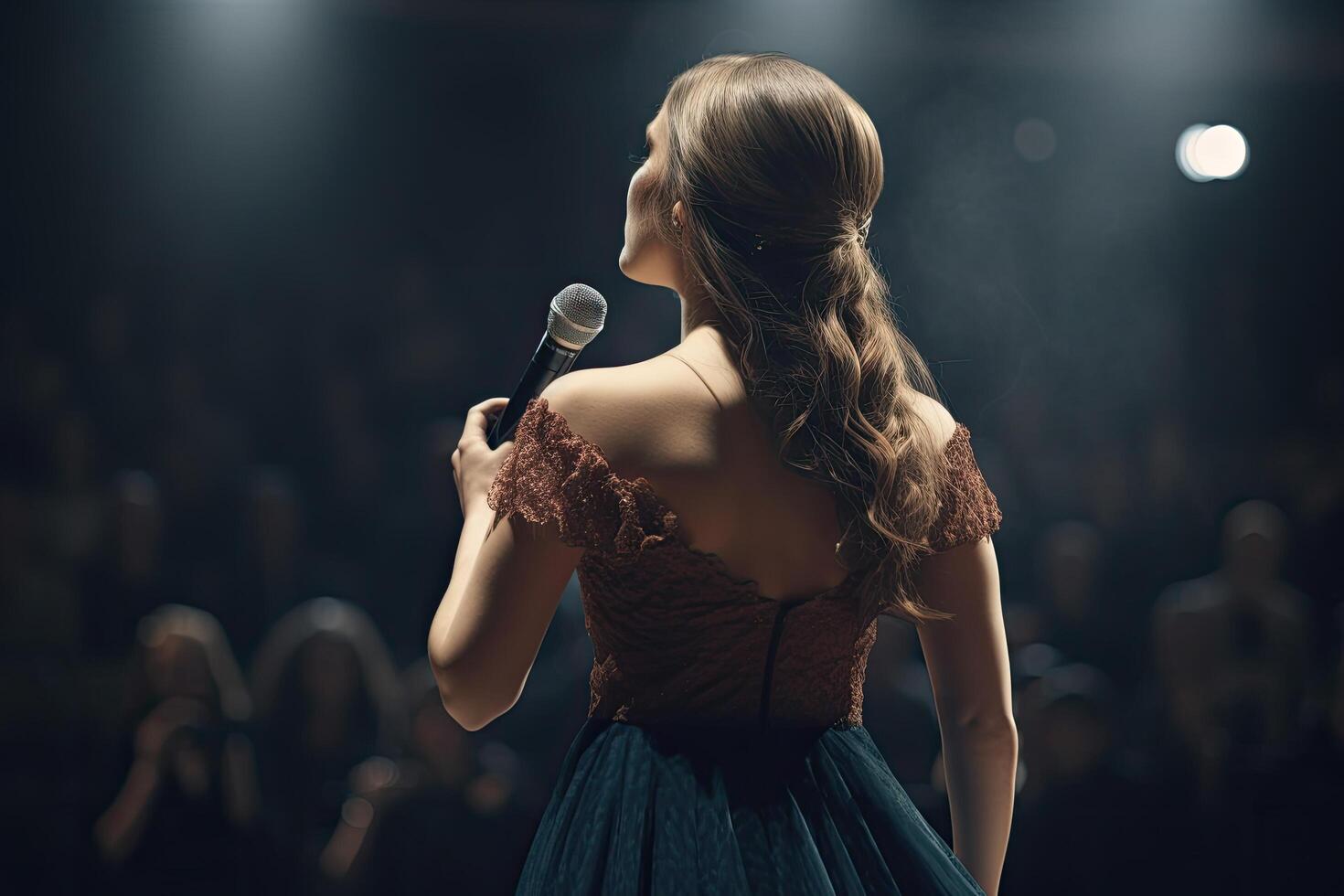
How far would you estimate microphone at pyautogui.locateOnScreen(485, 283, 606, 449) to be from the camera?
3.35 ft

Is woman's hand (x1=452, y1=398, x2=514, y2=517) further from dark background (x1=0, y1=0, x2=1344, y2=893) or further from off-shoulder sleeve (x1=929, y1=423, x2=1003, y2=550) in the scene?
dark background (x1=0, y1=0, x2=1344, y2=893)

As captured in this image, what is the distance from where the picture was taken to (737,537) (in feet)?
2.76

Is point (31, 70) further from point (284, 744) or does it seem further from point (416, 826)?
point (416, 826)

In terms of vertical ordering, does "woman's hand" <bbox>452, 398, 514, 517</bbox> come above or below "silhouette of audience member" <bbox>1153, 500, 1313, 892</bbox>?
above

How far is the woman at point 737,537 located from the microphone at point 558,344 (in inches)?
4.3

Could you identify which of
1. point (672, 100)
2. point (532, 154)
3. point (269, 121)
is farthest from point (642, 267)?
point (269, 121)

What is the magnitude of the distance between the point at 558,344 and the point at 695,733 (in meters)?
0.37

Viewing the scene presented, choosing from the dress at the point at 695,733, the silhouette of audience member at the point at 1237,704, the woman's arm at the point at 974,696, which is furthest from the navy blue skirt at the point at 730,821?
the silhouette of audience member at the point at 1237,704

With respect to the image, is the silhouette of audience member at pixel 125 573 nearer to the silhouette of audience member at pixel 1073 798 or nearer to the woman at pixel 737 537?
the woman at pixel 737 537

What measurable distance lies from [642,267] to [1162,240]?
1771 millimetres

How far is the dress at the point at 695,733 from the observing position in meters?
0.81

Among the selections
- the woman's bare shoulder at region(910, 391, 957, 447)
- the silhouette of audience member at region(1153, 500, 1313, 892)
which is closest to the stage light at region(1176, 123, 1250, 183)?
the silhouette of audience member at region(1153, 500, 1313, 892)

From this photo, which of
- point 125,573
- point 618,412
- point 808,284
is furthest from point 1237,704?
point 125,573

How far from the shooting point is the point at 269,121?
2.13 metres
